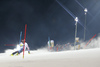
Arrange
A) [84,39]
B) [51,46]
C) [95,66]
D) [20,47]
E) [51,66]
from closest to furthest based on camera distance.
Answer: [95,66]
[51,66]
[20,47]
[51,46]
[84,39]

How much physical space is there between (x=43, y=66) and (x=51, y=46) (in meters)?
12.2

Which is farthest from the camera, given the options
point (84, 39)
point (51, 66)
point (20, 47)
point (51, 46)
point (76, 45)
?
point (84, 39)

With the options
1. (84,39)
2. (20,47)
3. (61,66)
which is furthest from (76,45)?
(84,39)

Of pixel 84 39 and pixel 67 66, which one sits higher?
pixel 84 39

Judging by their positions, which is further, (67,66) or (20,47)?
(20,47)

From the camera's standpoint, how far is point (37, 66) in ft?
13.0

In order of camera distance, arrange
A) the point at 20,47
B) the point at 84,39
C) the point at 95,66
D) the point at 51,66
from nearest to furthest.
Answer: the point at 95,66, the point at 51,66, the point at 20,47, the point at 84,39

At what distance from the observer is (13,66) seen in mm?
4062

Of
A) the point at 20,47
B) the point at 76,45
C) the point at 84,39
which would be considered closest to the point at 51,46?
the point at 76,45

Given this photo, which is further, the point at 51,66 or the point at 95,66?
the point at 51,66

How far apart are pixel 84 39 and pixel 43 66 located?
22.3 metres

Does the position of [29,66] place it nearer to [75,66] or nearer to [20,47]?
[75,66]

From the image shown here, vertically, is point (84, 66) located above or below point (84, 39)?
below

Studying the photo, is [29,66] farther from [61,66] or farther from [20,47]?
[20,47]
